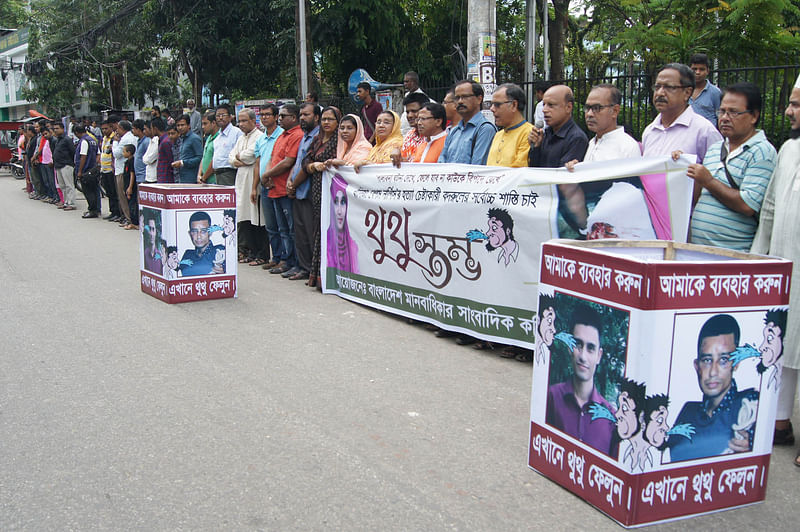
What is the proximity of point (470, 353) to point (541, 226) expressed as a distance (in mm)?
1183

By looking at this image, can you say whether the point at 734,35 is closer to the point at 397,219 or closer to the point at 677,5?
the point at 677,5

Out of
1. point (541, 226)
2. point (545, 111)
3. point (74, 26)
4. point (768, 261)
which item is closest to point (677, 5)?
point (545, 111)

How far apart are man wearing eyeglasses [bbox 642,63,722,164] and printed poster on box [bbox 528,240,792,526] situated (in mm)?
1852

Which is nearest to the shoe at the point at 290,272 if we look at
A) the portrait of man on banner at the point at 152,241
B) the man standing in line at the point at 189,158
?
the portrait of man on banner at the point at 152,241

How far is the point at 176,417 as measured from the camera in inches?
170

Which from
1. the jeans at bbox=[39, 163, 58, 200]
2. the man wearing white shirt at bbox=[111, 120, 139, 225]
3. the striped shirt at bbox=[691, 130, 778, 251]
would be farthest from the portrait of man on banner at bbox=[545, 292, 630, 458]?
the jeans at bbox=[39, 163, 58, 200]

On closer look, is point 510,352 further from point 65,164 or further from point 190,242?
point 65,164

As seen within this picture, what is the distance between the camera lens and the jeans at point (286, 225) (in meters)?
9.03

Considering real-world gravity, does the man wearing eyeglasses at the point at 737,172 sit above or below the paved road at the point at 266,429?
above

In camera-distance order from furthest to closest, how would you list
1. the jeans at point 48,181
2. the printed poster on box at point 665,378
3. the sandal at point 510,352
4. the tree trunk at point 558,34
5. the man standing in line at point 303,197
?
the tree trunk at point 558,34 < the jeans at point 48,181 < the man standing in line at point 303,197 < the sandal at point 510,352 < the printed poster on box at point 665,378

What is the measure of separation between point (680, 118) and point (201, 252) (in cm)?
475

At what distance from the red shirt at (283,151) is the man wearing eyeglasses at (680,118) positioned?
15.8 feet

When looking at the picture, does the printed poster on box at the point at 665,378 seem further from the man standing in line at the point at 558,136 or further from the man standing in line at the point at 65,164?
the man standing in line at the point at 65,164

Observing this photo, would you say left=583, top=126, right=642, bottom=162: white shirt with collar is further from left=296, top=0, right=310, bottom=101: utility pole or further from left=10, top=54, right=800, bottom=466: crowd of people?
left=296, top=0, right=310, bottom=101: utility pole
